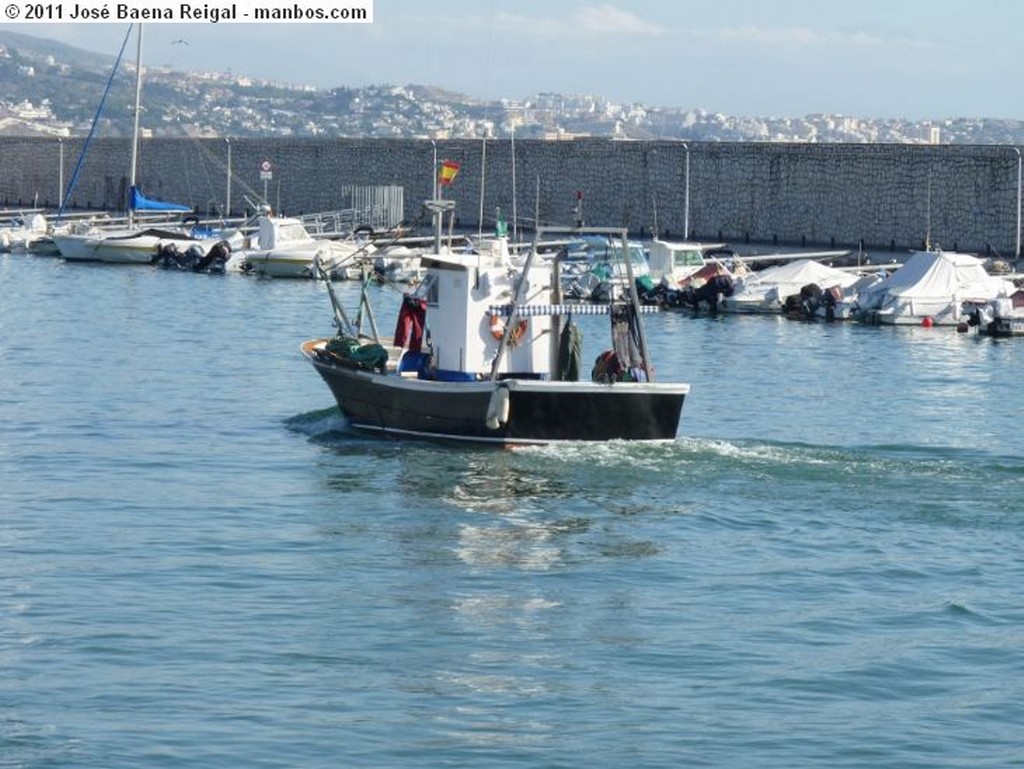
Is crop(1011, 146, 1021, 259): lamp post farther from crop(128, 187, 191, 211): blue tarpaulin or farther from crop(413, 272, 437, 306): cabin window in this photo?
crop(413, 272, 437, 306): cabin window

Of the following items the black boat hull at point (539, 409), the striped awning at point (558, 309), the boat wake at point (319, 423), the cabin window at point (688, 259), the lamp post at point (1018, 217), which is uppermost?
the lamp post at point (1018, 217)

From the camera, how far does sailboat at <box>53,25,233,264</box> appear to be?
6625cm

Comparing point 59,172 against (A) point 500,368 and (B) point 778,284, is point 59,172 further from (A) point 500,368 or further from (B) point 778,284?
(A) point 500,368

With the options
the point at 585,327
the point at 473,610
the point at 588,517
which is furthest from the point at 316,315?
the point at 473,610

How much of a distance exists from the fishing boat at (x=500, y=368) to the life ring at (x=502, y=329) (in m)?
0.01

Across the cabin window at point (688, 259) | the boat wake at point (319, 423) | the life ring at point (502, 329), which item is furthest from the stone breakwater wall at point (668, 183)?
the life ring at point (502, 329)

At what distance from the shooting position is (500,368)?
2550 cm

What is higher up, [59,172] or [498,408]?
[59,172]

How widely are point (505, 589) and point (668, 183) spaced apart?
173 ft

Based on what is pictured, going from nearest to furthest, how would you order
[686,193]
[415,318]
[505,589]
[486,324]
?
1. [505,589]
2. [486,324]
3. [415,318]
4. [686,193]

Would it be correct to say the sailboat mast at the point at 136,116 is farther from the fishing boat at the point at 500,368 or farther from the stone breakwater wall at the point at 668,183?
the fishing boat at the point at 500,368

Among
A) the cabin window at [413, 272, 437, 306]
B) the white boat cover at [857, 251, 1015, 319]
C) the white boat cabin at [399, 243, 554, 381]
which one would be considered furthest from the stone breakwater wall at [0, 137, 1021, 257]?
the white boat cabin at [399, 243, 554, 381]

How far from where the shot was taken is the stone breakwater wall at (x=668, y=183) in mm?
59625

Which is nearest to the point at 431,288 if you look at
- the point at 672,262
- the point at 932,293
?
the point at 932,293
